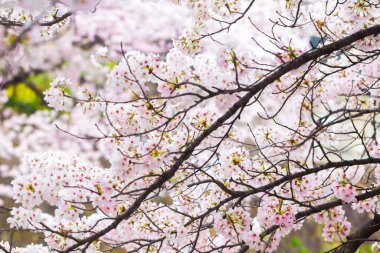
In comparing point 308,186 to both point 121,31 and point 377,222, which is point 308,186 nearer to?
point 377,222

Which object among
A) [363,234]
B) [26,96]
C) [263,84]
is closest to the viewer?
[263,84]

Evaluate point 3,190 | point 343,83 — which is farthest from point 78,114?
point 343,83

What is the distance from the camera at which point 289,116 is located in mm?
9719

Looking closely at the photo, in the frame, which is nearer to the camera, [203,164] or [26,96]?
[203,164]

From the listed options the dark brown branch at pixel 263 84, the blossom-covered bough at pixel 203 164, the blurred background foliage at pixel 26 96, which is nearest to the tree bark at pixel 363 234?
the blossom-covered bough at pixel 203 164

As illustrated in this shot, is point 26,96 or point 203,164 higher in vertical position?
point 26,96

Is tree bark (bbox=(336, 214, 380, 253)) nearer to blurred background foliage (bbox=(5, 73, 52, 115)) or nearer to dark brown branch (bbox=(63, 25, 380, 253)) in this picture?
dark brown branch (bbox=(63, 25, 380, 253))

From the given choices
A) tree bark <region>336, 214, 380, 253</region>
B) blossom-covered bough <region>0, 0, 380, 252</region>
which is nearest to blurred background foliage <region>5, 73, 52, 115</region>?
blossom-covered bough <region>0, 0, 380, 252</region>

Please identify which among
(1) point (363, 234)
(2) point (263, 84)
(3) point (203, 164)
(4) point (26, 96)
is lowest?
(1) point (363, 234)

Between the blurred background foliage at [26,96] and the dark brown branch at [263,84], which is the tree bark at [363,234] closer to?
the dark brown branch at [263,84]

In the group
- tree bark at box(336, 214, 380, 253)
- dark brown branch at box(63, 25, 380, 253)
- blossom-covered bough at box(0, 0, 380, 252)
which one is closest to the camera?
dark brown branch at box(63, 25, 380, 253)

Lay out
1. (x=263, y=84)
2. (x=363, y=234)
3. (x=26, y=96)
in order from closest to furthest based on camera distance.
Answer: (x=263, y=84) < (x=363, y=234) < (x=26, y=96)

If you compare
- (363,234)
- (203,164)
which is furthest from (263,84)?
(363,234)

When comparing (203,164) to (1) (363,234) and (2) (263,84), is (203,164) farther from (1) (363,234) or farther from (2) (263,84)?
(1) (363,234)
